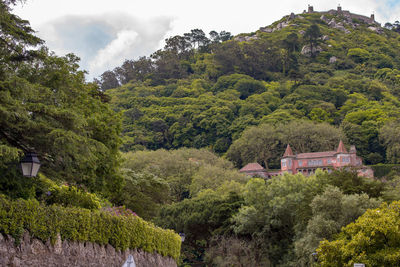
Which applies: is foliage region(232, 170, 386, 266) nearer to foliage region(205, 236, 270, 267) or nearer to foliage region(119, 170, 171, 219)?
foliage region(205, 236, 270, 267)

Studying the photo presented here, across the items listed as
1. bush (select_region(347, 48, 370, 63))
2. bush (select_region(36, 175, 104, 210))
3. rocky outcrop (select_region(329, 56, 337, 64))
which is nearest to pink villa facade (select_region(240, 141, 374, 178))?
bush (select_region(36, 175, 104, 210))

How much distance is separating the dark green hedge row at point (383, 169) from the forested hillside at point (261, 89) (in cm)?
435

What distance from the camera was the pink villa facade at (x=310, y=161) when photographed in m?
85.9

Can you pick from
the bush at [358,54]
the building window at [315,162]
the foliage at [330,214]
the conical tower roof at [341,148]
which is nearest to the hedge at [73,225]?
the foliage at [330,214]

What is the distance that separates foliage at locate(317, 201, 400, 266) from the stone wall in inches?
437

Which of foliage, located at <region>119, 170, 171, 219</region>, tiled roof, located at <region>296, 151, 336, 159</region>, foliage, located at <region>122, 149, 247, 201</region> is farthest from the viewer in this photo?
tiled roof, located at <region>296, 151, 336, 159</region>

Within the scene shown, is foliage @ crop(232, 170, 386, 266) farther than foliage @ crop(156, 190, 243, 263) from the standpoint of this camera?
No

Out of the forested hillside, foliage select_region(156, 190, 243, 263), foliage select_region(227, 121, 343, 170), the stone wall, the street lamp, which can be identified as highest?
the forested hillside

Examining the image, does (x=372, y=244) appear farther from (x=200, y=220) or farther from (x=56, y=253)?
(x=200, y=220)

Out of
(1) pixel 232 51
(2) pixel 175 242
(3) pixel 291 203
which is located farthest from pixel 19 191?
(1) pixel 232 51

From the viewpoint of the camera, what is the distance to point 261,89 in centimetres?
13412

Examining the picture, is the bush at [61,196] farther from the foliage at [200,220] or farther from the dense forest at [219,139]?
the foliage at [200,220]

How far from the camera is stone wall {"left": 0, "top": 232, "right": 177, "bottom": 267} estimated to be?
9.12 meters

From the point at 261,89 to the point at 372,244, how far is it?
375 feet
